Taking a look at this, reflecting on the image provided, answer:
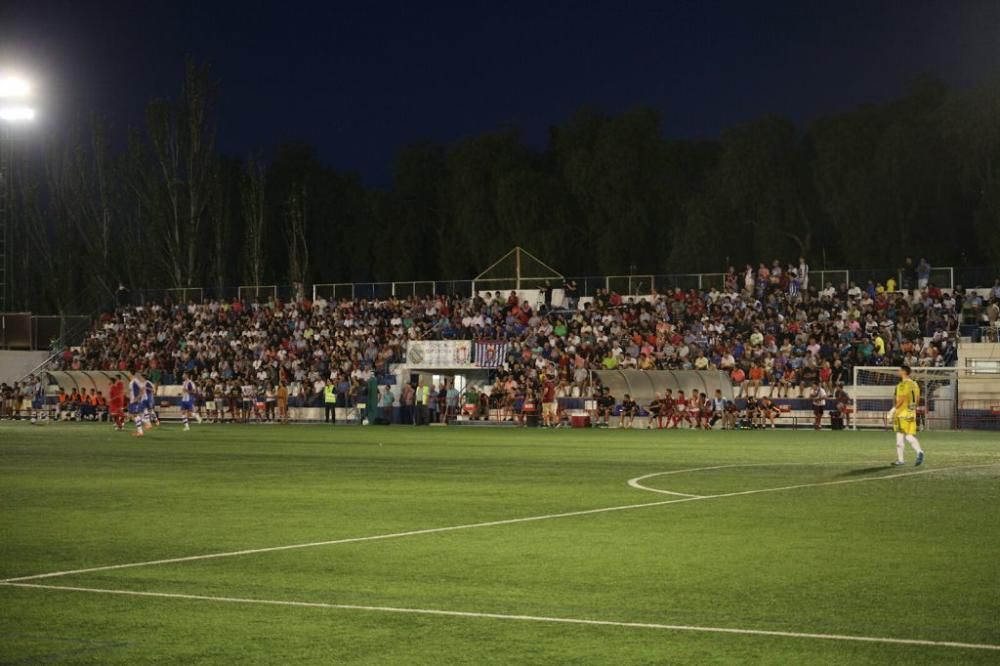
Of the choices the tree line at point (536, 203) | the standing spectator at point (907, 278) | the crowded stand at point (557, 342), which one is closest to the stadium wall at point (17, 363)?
the crowded stand at point (557, 342)

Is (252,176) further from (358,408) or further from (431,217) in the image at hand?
(358,408)

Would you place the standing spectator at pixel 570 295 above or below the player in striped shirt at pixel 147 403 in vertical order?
above

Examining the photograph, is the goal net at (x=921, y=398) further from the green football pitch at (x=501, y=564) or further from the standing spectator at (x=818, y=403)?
the green football pitch at (x=501, y=564)

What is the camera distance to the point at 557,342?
162 feet

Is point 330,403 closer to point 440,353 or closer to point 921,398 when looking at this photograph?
point 440,353

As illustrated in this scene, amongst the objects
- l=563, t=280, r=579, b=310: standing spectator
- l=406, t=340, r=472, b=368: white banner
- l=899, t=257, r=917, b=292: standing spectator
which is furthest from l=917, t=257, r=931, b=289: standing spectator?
l=406, t=340, r=472, b=368: white banner

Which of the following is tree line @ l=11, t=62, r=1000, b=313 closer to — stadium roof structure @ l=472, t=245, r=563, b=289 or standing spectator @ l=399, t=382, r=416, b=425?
stadium roof structure @ l=472, t=245, r=563, b=289

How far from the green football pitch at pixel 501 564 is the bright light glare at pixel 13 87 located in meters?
21.2

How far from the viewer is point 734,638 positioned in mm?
8109

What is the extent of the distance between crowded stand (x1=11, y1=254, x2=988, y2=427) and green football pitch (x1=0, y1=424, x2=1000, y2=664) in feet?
70.3

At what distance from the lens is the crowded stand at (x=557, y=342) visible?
44219 mm

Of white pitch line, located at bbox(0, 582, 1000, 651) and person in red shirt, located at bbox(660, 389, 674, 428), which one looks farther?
person in red shirt, located at bbox(660, 389, 674, 428)

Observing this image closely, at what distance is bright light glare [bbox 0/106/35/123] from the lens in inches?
1524

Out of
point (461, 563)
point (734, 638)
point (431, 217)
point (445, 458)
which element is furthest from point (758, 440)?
point (431, 217)
